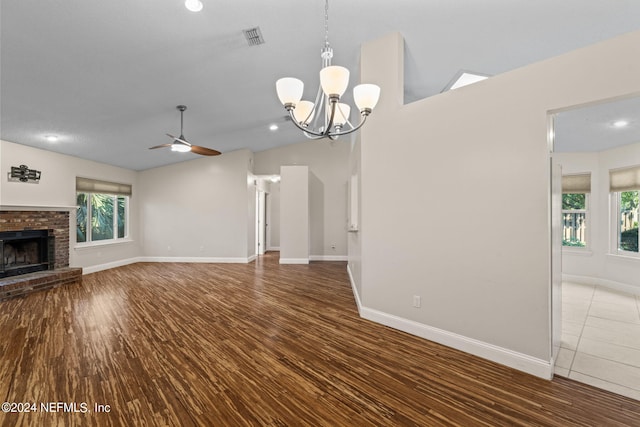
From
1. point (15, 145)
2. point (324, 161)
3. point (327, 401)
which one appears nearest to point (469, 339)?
point (327, 401)

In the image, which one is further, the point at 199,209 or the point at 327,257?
the point at 327,257

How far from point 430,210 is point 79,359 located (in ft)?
11.6

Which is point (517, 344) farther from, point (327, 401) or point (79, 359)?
point (79, 359)

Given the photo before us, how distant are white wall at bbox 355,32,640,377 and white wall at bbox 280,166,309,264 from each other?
4.30 metres

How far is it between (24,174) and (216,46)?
4568 mm

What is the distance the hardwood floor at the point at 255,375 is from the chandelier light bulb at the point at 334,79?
84.3 inches

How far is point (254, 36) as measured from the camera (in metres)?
3.17

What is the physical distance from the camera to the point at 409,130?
122 inches

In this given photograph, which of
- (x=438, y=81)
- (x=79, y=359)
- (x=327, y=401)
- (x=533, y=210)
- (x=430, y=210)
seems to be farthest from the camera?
(x=438, y=81)

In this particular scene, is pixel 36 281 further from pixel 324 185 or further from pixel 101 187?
pixel 324 185

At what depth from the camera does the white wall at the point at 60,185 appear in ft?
16.0

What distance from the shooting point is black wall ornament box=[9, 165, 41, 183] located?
4895mm

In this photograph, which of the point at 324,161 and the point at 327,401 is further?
the point at 324,161

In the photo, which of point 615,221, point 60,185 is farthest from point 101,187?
point 615,221
